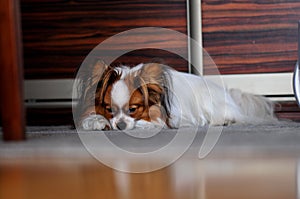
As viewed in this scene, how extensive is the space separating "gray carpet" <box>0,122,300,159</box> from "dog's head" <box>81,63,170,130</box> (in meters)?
0.22

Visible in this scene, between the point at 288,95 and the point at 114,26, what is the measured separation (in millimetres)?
777

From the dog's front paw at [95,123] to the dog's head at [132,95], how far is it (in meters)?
0.02

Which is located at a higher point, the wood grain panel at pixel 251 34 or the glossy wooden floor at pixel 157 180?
the wood grain panel at pixel 251 34

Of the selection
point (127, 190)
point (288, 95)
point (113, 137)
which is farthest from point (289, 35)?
point (127, 190)

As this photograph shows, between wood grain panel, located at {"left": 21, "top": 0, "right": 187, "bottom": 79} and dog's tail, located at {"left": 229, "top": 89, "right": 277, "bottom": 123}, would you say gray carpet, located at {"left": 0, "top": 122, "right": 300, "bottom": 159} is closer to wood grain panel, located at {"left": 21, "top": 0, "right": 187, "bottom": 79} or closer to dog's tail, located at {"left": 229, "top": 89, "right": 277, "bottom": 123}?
dog's tail, located at {"left": 229, "top": 89, "right": 277, "bottom": 123}

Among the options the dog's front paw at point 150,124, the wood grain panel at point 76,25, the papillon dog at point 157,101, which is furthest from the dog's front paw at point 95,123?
the wood grain panel at point 76,25

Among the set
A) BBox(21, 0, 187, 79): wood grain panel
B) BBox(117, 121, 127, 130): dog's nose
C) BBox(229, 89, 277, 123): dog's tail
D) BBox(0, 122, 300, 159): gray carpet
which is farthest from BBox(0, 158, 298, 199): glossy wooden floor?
BBox(21, 0, 187, 79): wood grain panel

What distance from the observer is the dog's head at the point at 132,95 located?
1733mm

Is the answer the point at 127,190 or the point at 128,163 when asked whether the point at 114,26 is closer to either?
the point at 128,163

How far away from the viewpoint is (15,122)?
128cm

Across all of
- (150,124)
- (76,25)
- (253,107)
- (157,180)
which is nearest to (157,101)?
(150,124)

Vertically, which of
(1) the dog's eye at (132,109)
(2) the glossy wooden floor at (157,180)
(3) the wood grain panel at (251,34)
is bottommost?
(1) the dog's eye at (132,109)

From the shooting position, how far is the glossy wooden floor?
93 cm

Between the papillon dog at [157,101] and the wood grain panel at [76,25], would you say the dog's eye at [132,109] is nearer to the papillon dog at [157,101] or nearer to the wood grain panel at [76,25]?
the papillon dog at [157,101]
